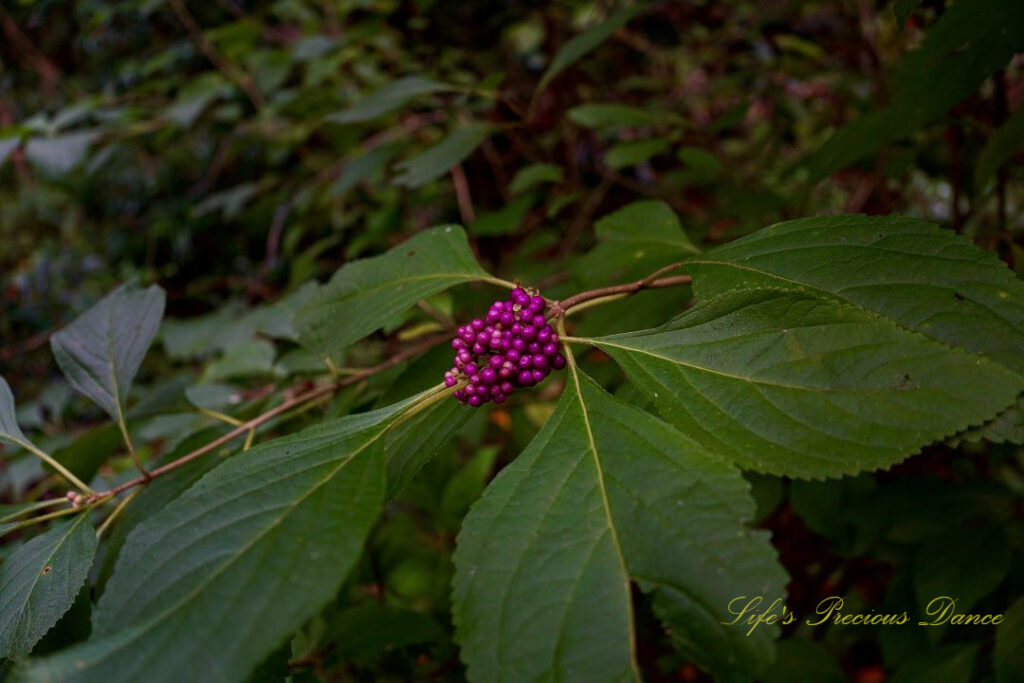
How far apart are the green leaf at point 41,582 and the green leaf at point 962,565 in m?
1.44

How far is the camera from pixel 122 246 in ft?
10.4

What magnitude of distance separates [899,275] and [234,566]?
29.1 inches

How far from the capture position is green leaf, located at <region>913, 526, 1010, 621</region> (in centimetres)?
119

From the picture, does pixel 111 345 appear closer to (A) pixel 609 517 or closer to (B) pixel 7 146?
(A) pixel 609 517

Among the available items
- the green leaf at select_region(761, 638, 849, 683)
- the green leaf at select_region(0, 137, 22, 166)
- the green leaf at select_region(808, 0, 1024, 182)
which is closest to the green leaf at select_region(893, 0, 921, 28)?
the green leaf at select_region(808, 0, 1024, 182)

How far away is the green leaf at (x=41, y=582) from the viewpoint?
0.72 meters

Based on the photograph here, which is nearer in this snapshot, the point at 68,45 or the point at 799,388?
the point at 799,388

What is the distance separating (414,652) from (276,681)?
2.35 ft

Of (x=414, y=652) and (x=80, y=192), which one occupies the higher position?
(x=80, y=192)

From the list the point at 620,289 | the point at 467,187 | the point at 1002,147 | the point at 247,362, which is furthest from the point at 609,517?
the point at 467,187

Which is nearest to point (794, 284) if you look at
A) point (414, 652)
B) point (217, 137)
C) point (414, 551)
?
point (414, 652)

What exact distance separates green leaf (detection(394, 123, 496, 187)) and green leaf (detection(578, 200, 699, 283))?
0.48 metres

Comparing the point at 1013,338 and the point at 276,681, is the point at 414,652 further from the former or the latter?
the point at 1013,338

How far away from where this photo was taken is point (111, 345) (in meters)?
1.10
